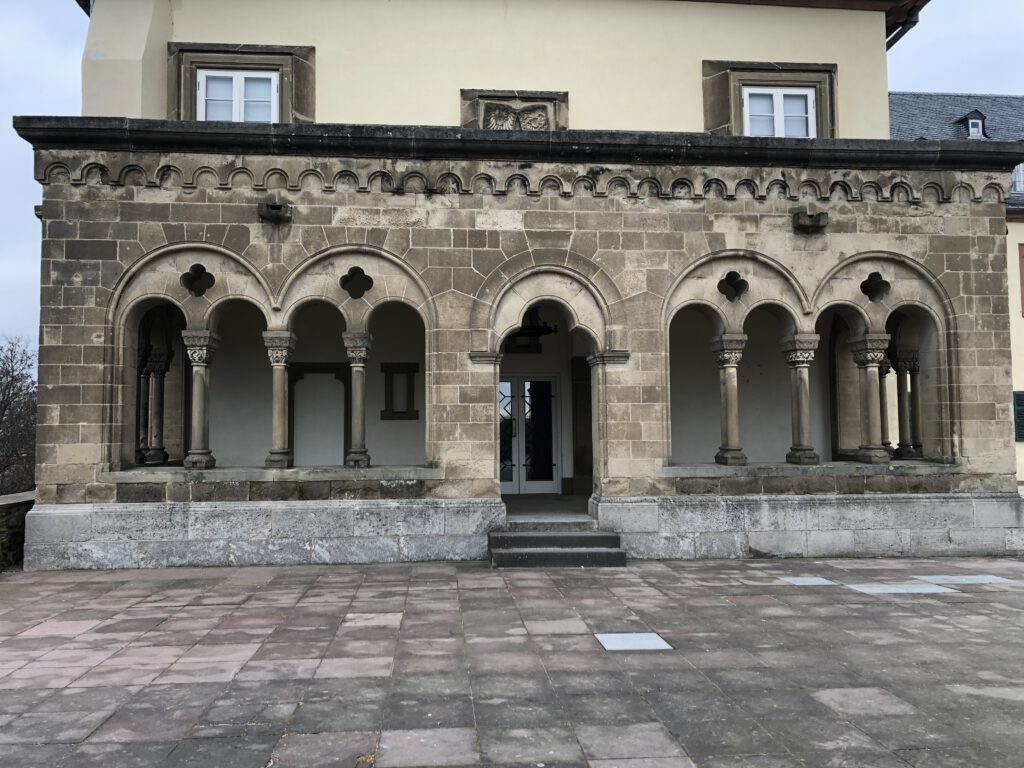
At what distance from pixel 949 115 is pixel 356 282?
19.9 meters

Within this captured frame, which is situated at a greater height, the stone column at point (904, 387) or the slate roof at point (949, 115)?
the slate roof at point (949, 115)

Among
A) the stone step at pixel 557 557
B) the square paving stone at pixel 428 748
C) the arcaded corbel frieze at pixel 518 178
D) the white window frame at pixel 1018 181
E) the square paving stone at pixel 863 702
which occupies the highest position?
the white window frame at pixel 1018 181

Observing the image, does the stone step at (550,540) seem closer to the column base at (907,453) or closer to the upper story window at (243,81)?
the column base at (907,453)

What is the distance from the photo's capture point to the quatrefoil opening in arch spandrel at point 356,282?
29.2ft

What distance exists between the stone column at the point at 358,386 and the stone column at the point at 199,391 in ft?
5.51

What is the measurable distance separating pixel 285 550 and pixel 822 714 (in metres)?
6.27

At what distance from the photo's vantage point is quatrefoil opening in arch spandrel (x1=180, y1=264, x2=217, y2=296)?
343 inches

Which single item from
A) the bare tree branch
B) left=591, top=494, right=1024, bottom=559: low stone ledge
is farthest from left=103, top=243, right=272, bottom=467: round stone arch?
the bare tree branch

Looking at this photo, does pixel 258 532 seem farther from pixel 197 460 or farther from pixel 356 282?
pixel 356 282

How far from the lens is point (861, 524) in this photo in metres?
9.13

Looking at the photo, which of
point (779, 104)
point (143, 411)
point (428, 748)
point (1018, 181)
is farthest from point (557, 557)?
point (1018, 181)

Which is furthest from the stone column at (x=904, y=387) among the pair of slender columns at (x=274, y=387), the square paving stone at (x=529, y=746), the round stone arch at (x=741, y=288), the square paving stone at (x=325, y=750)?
the square paving stone at (x=325, y=750)

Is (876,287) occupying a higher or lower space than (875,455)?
higher

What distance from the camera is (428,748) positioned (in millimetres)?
3695
